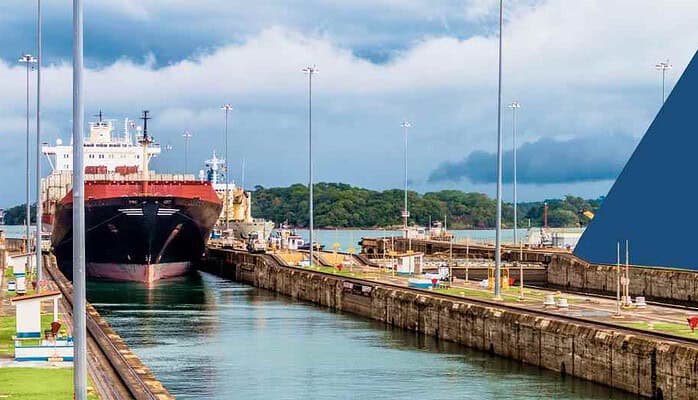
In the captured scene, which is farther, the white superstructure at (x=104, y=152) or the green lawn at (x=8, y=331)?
the white superstructure at (x=104, y=152)

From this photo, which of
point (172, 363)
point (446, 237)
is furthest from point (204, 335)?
point (446, 237)

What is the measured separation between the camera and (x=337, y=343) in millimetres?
57031

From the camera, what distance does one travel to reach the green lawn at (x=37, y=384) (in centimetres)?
2823

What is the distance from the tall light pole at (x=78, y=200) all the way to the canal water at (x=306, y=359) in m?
17.9

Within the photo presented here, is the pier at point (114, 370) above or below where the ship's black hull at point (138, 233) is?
below

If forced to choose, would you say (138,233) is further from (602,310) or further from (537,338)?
(537,338)

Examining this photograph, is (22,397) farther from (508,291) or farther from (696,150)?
(696,150)

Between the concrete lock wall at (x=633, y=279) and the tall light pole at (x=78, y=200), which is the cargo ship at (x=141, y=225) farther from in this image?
the tall light pole at (x=78, y=200)

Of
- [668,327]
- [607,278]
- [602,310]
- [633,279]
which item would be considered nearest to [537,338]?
[668,327]

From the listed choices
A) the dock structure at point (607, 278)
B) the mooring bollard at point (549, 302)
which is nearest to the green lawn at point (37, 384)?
the mooring bollard at point (549, 302)

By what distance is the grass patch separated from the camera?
39.5 m

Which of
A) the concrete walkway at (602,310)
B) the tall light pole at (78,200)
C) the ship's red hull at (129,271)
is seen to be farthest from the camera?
the ship's red hull at (129,271)

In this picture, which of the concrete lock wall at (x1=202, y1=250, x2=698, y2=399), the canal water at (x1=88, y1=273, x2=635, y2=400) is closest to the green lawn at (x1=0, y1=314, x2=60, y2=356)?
the canal water at (x1=88, y1=273, x2=635, y2=400)

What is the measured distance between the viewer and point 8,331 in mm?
42781
